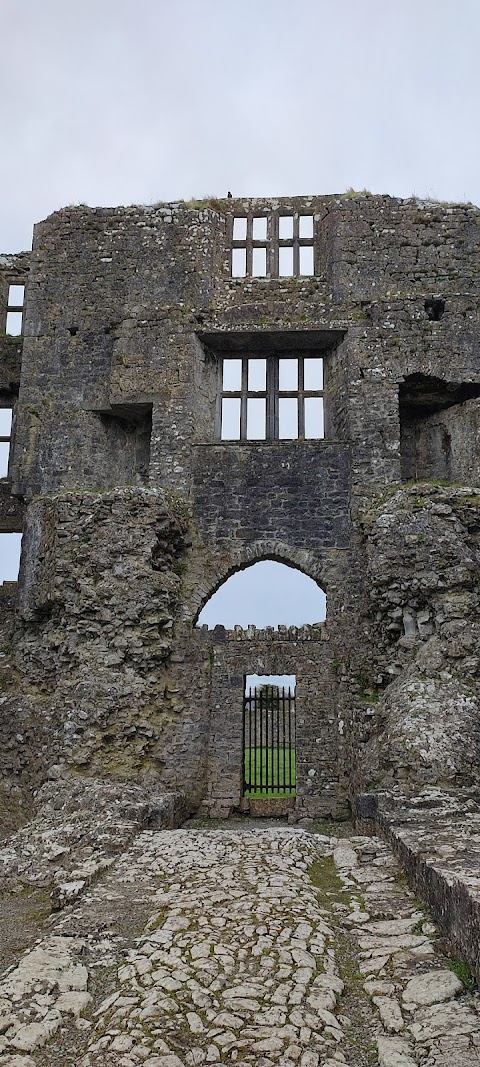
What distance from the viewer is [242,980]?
203 inches

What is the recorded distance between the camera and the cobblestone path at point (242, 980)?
4309 mm

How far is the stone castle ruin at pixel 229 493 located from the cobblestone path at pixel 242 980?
4775mm

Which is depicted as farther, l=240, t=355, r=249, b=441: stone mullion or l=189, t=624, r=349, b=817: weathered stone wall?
l=240, t=355, r=249, b=441: stone mullion

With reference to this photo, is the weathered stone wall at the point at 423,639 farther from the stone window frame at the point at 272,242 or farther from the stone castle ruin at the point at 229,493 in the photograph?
the stone window frame at the point at 272,242

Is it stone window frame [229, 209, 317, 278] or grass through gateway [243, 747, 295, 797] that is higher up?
stone window frame [229, 209, 317, 278]

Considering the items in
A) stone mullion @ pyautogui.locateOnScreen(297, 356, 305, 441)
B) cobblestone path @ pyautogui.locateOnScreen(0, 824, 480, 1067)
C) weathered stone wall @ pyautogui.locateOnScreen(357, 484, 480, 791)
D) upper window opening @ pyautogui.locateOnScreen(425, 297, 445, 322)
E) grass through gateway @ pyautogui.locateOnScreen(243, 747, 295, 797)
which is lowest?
cobblestone path @ pyautogui.locateOnScreen(0, 824, 480, 1067)

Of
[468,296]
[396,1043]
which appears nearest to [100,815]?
[396,1043]

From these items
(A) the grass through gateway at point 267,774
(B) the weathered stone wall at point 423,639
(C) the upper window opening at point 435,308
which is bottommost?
(A) the grass through gateway at point 267,774

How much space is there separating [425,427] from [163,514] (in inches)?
240

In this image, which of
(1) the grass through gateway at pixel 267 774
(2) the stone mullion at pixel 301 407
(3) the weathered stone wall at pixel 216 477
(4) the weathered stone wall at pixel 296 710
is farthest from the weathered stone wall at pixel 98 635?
(2) the stone mullion at pixel 301 407

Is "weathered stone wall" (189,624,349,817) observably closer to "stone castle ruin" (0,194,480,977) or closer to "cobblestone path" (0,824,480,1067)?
"stone castle ruin" (0,194,480,977)

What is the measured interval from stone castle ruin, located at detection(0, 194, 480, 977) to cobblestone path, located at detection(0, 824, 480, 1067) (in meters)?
4.77

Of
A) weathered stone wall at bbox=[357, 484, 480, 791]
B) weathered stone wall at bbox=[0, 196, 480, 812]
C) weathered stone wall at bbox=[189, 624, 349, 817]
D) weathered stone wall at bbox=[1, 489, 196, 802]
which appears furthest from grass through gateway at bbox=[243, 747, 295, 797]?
weathered stone wall at bbox=[357, 484, 480, 791]

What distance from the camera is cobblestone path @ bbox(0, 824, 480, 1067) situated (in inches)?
170
